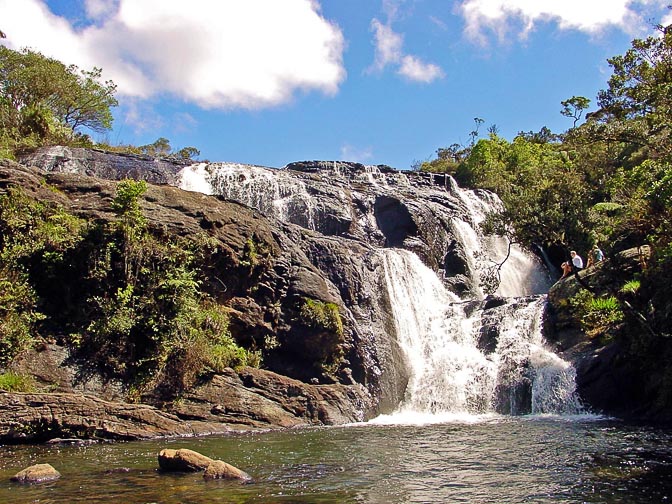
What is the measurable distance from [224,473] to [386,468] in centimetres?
270

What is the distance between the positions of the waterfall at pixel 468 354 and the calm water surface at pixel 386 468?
18.0ft

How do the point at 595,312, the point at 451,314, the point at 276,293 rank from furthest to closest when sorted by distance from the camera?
the point at 451,314
the point at 595,312
the point at 276,293

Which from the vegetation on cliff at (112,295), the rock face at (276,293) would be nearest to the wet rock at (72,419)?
the rock face at (276,293)

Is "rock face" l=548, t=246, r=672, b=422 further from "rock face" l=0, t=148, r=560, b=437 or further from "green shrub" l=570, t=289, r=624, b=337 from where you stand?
"rock face" l=0, t=148, r=560, b=437

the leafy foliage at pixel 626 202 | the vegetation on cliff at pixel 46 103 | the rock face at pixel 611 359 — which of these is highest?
the vegetation on cliff at pixel 46 103

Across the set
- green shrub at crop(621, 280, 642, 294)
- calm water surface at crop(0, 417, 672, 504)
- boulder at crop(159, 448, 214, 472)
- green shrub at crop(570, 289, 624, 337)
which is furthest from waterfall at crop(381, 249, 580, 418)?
boulder at crop(159, 448, 214, 472)

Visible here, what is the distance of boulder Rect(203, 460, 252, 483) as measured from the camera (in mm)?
8688

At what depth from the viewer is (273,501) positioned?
24.3ft

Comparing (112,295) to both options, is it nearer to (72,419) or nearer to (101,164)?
(72,419)

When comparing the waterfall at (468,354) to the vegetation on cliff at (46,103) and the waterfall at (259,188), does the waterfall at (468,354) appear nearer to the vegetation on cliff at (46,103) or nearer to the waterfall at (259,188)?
the waterfall at (259,188)

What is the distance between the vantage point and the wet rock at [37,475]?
8.55m

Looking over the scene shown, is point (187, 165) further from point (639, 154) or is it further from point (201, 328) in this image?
point (639, 154)

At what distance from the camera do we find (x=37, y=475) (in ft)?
28.4

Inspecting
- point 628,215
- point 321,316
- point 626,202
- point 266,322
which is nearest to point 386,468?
point 321,316
